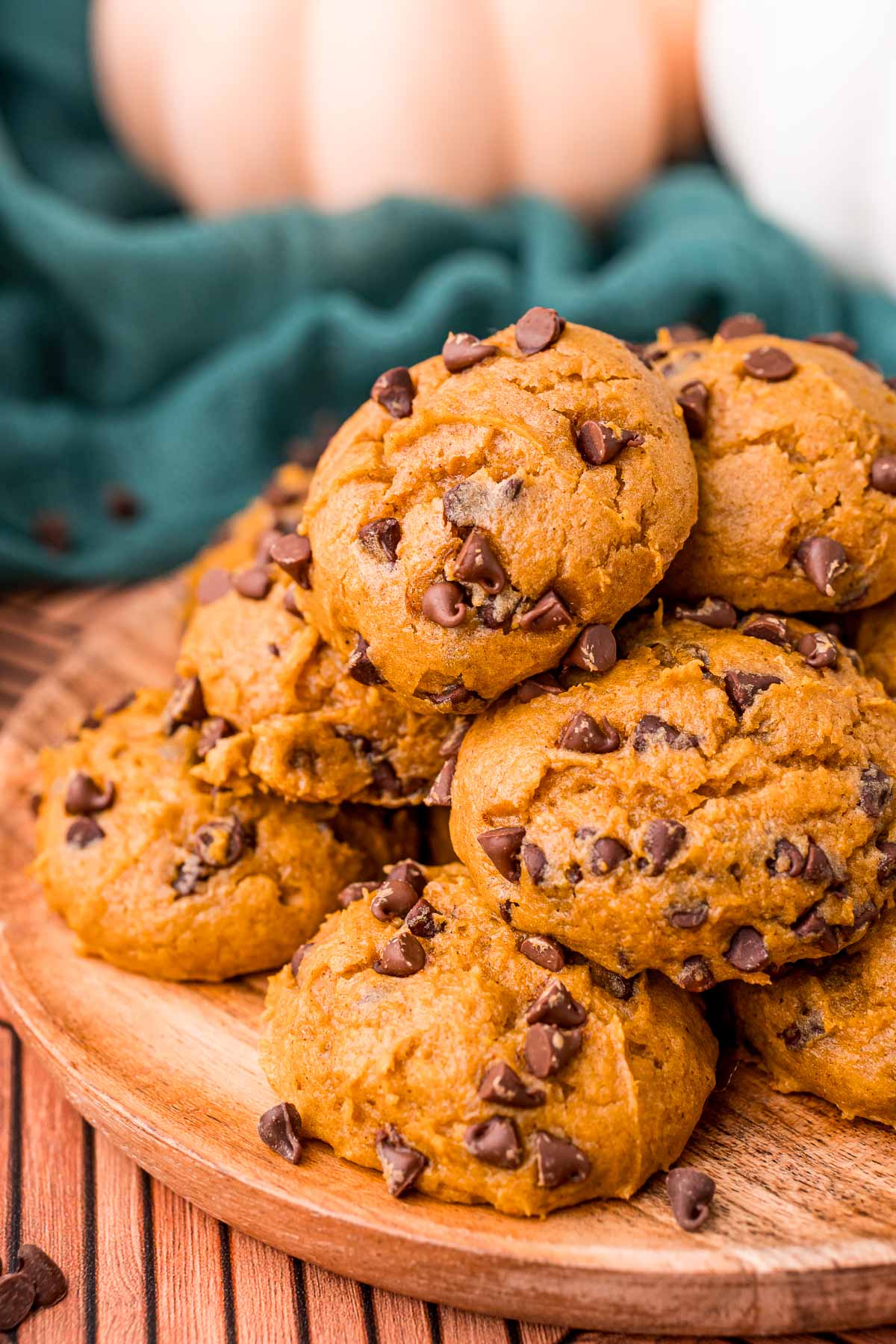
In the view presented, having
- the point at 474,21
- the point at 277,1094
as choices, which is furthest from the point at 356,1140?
the point at 474,21

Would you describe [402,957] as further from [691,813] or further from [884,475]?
[884,475]

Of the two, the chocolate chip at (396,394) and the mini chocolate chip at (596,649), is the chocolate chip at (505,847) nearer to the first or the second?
the mini chocolate chip at (596,649)

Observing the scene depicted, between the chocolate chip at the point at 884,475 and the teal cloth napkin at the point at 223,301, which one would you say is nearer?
the chocolate chip at the point at 884,475

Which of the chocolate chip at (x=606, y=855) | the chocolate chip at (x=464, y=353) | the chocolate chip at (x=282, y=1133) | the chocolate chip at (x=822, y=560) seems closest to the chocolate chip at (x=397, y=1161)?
the chocolate chip at (x=282, y=1133)

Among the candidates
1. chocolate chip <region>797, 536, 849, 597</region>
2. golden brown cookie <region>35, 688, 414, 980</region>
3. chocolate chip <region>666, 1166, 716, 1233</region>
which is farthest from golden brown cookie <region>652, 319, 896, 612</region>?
chocolate chip <region>666, 1166, 716, 1233</region>

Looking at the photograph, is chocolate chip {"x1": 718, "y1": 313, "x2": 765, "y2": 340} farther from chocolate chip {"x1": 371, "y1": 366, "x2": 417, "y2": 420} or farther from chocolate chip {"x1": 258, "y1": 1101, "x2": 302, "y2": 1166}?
chocolate chip {"x1": 258, "y1": 1101, "x2": 302, "y2": 1166}
